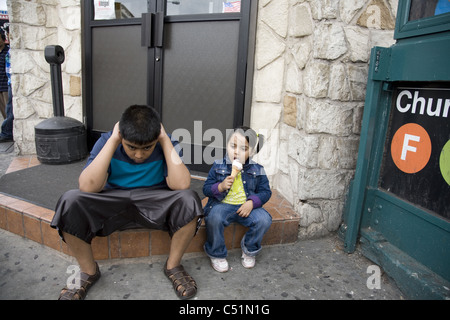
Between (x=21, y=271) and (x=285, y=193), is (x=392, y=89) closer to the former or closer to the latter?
(x=285, y=193)

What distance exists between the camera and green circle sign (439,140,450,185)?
1.84 metres

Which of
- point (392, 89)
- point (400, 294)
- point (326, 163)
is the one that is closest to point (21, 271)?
point (326, 163)

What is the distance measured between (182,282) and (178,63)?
2.19m

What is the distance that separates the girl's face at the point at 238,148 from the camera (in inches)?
87.1

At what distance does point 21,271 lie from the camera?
2.12 metres

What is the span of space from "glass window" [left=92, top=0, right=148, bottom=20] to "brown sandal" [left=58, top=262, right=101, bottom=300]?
261cm

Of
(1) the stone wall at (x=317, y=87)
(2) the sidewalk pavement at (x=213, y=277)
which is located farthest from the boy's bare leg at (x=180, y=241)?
(1) the stone wall at (x=317, y=87)

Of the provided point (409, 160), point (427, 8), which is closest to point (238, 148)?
point (409, 160)

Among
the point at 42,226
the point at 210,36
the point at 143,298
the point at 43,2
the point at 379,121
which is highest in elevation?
the point at 43,2

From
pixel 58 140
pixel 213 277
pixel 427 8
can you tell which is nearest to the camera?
pixel 427 8

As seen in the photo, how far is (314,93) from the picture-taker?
7.84 feet

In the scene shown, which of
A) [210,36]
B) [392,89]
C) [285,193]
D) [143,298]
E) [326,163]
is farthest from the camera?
[210,36]

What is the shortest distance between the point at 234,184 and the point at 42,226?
141 cm

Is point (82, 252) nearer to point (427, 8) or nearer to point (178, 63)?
point (178, 63)
